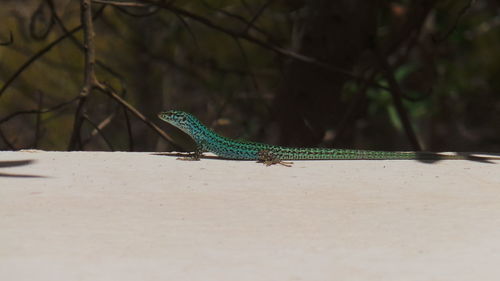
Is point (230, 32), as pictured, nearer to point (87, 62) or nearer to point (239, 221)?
point (87, 62)

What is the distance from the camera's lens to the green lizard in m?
4.55

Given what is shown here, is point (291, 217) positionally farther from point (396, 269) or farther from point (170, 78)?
point (170, 78)

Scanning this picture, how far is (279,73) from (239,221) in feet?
17.1

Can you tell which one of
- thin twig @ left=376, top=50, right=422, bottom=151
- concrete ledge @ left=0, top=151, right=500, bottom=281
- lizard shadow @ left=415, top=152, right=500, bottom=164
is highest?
thin twig @ left=376, top=50, right=422, bottom=151

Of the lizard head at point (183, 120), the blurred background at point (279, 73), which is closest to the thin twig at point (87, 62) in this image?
the lizard head at point (183, 120)

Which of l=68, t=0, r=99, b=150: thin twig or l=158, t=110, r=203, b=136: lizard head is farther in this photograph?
l=158, t=110, r=203, b=136: lizard head

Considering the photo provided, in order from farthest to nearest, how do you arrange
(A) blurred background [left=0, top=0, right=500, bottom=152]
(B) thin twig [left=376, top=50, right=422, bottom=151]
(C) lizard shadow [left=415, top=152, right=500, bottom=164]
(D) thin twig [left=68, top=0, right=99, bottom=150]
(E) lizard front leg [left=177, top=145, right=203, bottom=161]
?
(A) blurred background [left=0, top=0, right=500, bottom=152] < (B) thin twig [left=376, top=50, right=422, bottom=151] < (D) thin twig [left=68, top=0, right=99, bottom=150] < (C) lizard shadow [left=415, top=152, right=500, bottom=164] < (E) lizard front leg [left=177, top=145, right=203, bottom=161]

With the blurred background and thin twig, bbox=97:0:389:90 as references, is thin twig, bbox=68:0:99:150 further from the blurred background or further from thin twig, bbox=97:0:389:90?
the blurred background

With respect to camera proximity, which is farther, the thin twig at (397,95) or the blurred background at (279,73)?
the blurred background at (279,73)

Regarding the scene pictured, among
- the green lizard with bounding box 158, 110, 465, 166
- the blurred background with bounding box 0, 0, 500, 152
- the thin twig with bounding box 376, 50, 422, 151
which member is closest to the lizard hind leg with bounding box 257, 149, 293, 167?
the green lizard with bounding box 158, 110, 465, 166

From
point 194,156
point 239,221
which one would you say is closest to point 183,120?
point 194,156

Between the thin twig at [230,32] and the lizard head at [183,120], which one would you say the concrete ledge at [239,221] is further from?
the thin twig at [230,32]

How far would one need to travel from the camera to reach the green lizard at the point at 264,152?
4.55 m

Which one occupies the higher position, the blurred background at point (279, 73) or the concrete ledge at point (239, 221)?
the blurred background at point (279, 73)
